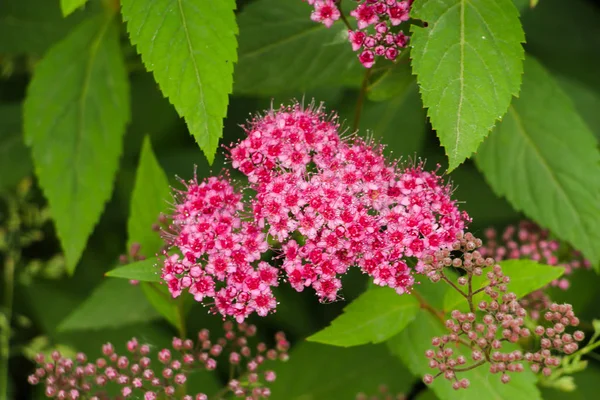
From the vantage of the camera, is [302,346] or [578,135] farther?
[302,346]

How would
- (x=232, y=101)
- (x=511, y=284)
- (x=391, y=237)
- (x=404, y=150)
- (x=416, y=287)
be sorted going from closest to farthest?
(x=391, y=237)
(x=511, y=284)
(x=416, y=287)
(x=404, y=150)
(x=232, y=101)

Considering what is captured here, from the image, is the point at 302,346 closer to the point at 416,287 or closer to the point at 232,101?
the point at 416,287

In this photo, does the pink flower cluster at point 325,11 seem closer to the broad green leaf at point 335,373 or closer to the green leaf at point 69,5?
the green leaf at point 69,5

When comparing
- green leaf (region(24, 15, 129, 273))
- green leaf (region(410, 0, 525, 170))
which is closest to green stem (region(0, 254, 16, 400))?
green leaf (region(24, 15, 129, 273))

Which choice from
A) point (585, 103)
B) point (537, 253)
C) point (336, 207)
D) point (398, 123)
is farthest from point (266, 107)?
point (585, 103)

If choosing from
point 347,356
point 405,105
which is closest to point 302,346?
point 347,356

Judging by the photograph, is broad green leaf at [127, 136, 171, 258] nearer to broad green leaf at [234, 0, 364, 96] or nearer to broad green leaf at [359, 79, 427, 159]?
broad green leaf at [234, 0, 364, 96]
